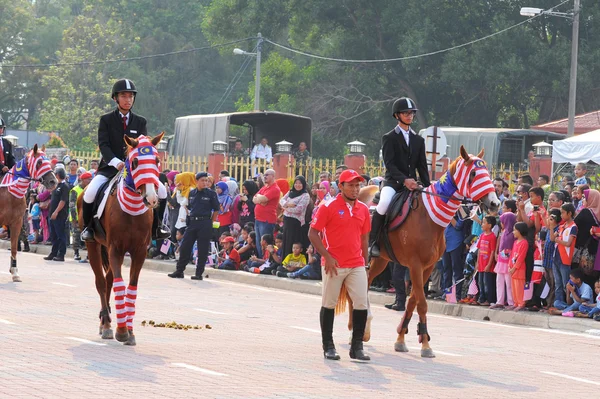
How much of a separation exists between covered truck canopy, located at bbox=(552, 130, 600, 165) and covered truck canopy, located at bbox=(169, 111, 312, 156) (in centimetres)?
1582

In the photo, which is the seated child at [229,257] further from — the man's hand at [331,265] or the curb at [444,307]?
the man's hand at [331,265]

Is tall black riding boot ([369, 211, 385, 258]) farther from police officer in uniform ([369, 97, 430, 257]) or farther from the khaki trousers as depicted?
the khaki trousers

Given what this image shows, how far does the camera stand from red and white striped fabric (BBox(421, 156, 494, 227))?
13.4 metres

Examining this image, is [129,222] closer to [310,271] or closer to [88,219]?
[88,219]

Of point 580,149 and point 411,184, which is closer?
point 411,184

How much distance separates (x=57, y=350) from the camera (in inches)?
472

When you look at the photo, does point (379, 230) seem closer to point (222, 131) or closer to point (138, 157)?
point (138, 157)

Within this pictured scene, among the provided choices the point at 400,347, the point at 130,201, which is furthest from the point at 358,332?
the point at 130,201

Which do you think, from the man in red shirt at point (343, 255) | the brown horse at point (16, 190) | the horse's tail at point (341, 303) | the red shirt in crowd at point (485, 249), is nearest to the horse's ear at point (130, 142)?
the man in red shirt at point (343, 255)

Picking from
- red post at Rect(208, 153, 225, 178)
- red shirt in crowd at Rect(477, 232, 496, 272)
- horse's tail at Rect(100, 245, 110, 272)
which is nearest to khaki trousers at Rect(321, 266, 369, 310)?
horse's tail at Rect(100, 245, 110, 272)

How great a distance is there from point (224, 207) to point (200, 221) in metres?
2.75

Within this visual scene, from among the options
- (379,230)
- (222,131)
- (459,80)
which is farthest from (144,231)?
(459,80)

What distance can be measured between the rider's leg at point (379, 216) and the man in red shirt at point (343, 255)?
83.6 inches

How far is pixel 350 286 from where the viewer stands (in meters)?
12.2
